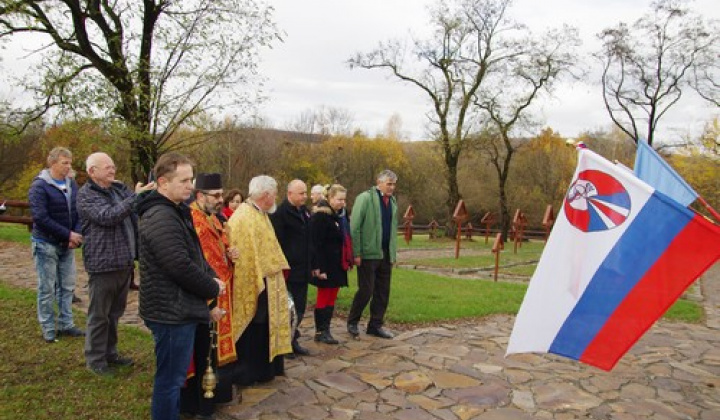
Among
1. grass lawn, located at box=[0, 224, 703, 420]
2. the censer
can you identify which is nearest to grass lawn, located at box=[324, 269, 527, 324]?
grass lawn, located at box=[0, 224, 703, 420]

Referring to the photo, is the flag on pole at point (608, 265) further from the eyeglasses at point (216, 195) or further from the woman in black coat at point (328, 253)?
the woman in black coat at point (328, 253)

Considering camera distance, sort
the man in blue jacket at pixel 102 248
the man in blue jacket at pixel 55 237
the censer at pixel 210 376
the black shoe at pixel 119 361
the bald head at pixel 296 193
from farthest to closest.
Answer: the bald head at pixel 296 193 < the man in blue jacket at pixel 55 237 < the black shoe at pixel 119 361 < the man in blue jacket at pixel 102 248 < the censer at pixel 210 376

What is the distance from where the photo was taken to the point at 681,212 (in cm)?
343

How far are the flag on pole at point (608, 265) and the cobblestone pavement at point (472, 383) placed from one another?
1.01 meters

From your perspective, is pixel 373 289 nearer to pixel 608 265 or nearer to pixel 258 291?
pixel 258 291

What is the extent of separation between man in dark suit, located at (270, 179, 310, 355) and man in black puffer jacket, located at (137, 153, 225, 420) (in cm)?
200

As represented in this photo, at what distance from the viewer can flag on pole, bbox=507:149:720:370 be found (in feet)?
11.3

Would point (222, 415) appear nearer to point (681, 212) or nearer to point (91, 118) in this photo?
point (681, 212)

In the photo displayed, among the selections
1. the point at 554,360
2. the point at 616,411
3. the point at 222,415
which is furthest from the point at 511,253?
the point at 222,415

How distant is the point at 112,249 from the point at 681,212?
4.54 metres

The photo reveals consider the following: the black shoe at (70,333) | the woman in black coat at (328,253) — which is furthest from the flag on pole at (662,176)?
the black shoe at (70,333)

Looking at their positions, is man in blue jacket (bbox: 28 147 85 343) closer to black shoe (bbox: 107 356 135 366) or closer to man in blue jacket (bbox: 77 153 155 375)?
man in blue jacket (bbox: 77 153 155 375)

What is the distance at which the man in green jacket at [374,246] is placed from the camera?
20.9ft

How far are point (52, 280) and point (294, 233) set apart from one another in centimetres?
271
